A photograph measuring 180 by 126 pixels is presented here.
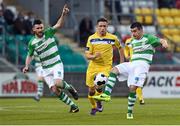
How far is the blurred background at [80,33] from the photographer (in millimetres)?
32938

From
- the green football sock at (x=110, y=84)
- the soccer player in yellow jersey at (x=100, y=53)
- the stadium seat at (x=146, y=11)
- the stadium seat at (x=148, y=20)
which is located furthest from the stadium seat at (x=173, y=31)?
the green football sock at (x=110, y=84)

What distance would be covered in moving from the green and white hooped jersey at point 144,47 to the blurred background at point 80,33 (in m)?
14.1

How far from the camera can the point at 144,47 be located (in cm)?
1877

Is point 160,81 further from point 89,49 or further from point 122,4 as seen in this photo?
point 89,49

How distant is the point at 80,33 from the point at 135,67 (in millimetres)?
18842

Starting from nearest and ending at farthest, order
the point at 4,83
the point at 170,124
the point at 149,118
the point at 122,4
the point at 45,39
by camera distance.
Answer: the point at 170,124, the point at 149,118, the point at 45,39, the point at 4,83, the point at 122,4

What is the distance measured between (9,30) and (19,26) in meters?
0.71

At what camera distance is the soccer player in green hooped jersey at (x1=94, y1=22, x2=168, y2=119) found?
58.2ft

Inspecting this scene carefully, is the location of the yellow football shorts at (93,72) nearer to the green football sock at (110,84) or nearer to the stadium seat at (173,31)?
the green football sock at (110,84)

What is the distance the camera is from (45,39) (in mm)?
19656

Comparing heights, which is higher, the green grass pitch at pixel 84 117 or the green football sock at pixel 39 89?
the green grass pitch at pixel 84 117

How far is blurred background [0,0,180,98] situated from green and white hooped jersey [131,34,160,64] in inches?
A: 556

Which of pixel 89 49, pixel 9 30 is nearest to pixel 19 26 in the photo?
pixel 9 30

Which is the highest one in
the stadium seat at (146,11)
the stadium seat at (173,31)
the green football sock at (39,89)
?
the stadium seat at (146,11)
